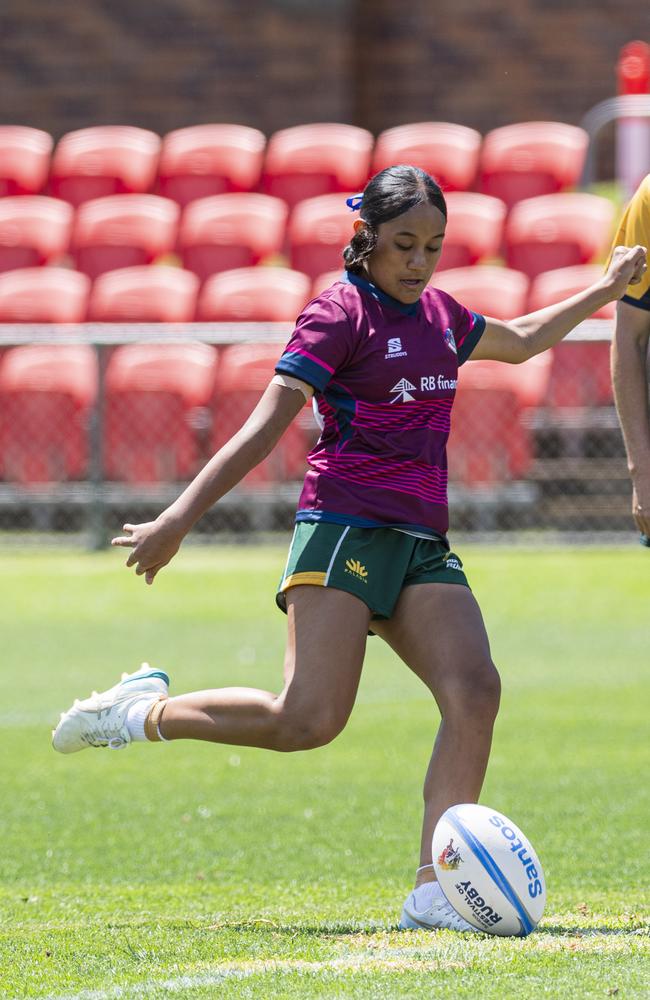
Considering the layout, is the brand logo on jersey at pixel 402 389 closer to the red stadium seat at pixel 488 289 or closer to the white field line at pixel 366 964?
the white field line at pixel 366 964

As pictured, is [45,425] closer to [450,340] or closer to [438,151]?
[438,151]

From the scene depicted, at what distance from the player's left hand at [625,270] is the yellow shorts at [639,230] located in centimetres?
4

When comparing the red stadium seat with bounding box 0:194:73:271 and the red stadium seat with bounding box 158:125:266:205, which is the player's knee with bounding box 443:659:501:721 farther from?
the red stadium seat with bounding box 158:125:266:205

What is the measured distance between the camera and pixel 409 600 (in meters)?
4.34

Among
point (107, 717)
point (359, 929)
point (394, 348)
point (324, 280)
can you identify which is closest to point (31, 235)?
point (324, 280)

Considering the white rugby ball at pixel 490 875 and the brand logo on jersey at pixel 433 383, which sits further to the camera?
the brand logo on jersey at pixel 433 383

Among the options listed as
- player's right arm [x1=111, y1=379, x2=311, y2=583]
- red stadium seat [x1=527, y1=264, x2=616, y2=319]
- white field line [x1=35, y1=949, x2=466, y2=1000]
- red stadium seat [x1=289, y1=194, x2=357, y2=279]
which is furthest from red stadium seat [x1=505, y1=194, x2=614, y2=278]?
white field line [x1=35, y1=949, x2=466, y2=1000]

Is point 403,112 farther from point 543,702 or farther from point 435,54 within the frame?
point 543,702

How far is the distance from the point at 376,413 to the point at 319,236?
33.6 feet

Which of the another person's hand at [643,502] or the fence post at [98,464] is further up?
the another person's hand at [643,502]

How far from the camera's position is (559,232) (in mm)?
13836

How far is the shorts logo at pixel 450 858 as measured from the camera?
4070 millimetres

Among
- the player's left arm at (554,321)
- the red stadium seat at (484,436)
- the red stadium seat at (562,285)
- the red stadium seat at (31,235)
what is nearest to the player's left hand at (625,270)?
the player's left arm at (554,321)

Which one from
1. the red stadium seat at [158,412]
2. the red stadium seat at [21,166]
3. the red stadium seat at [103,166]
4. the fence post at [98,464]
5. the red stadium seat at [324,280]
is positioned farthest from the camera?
the red stadium seat at [21,166]
